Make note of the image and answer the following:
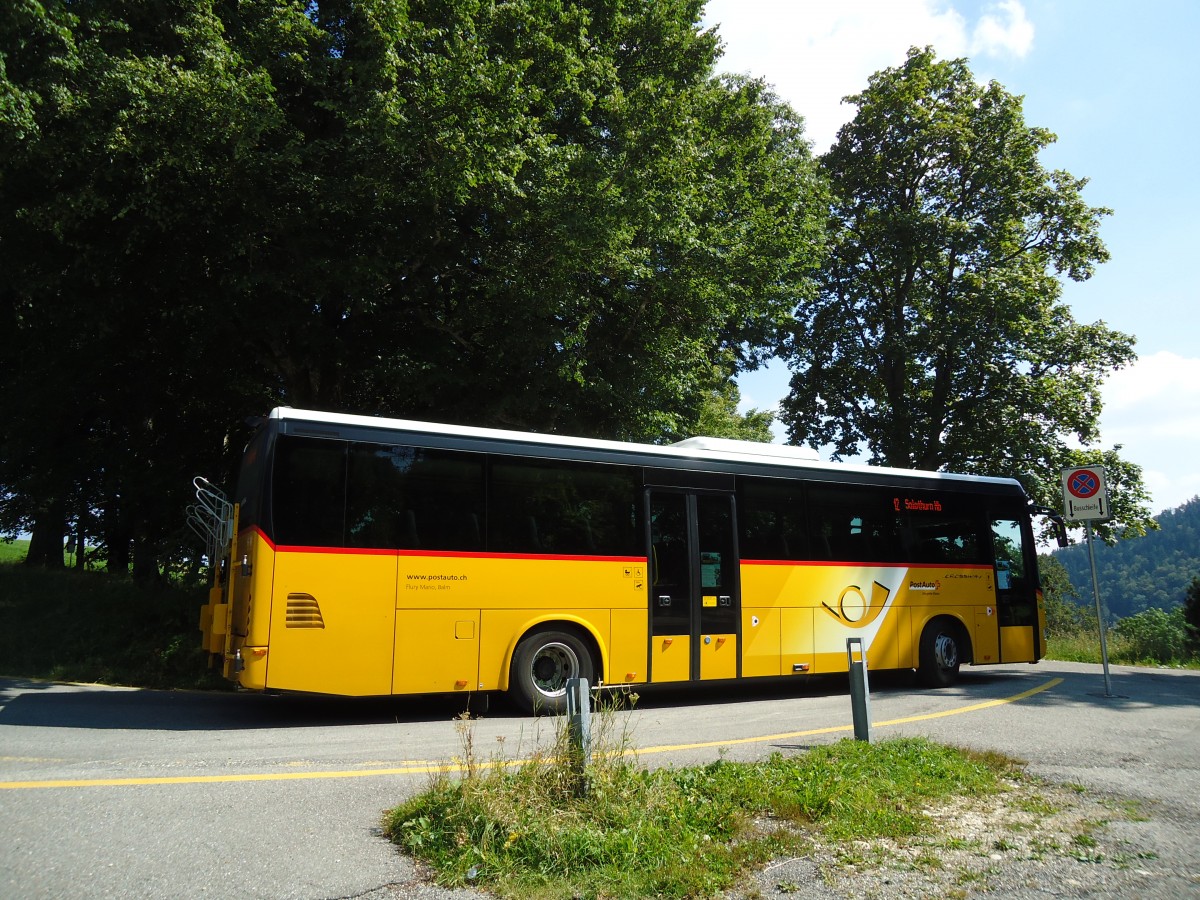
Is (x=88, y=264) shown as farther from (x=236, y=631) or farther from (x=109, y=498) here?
(x=236, y=631)

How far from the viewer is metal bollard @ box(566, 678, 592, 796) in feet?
16.3

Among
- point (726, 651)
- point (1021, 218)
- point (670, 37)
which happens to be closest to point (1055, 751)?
point (726, 651)

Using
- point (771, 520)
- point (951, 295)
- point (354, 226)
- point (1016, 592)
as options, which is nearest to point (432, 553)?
point (771, 520)

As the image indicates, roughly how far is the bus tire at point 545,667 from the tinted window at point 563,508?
3.38 ft

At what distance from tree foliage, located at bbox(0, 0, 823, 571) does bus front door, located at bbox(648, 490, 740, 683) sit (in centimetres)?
408

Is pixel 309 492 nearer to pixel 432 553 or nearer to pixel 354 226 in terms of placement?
pixel 432 553

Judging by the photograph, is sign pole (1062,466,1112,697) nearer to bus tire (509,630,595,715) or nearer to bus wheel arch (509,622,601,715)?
bus wheel arch (509,622,601,715)

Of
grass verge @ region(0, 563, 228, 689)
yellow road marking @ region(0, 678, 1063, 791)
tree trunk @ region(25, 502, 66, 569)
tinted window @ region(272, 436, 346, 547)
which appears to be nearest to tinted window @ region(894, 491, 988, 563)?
yellow road marking @ region(0, 678, 1063, 791)

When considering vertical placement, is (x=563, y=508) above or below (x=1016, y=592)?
above

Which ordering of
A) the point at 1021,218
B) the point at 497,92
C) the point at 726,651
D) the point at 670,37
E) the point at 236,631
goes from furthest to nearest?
the point at 1021,218 → the point at 670,37 → the point at 497,92 → the point at 726,651 → the point at 236,631

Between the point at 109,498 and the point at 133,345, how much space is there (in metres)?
3.32

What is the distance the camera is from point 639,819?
469cm

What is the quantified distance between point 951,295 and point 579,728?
1049 inches

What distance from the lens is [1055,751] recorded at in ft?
24.8
